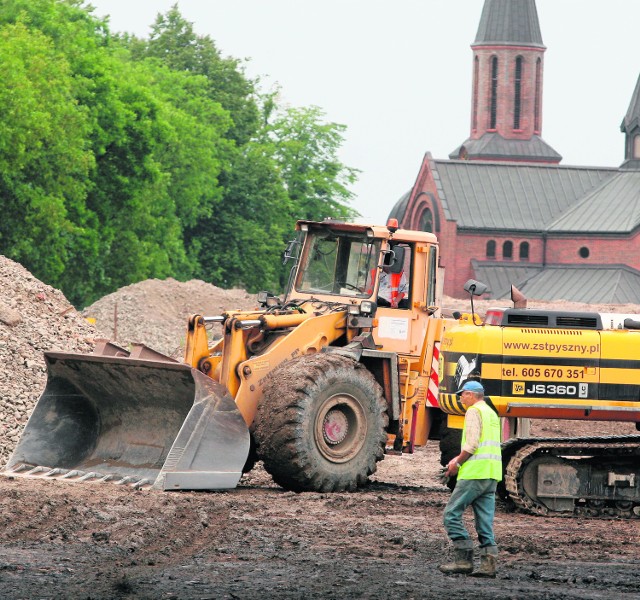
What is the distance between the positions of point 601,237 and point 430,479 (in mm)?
65811

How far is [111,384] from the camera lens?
52.4ft

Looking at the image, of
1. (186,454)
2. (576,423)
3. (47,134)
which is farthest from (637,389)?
(47,134)

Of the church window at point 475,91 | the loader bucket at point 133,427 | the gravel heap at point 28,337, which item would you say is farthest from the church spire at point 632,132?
the loader bucket at point 133,427

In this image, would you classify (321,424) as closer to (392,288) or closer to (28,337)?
(392,288)

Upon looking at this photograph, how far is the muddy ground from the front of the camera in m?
10.0

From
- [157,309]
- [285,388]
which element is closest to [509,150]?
[157,309]

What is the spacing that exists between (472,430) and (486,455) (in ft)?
0.72

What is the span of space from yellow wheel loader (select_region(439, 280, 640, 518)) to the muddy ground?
0.38 meters

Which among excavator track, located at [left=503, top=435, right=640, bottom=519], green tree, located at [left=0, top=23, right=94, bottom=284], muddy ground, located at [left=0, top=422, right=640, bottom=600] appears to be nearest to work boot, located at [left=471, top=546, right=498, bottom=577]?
muddy ground, located at [left=0, top=422, right=640, bottom=600]

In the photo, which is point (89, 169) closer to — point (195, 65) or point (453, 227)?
point (195, 65)

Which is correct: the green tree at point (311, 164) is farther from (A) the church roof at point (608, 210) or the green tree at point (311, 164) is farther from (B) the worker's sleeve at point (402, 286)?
(B) the worker's sleeve at point (402, 286)

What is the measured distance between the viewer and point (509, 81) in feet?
325

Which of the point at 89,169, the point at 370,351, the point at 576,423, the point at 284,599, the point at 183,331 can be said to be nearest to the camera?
the point at 284,599

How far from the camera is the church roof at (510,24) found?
323ft
